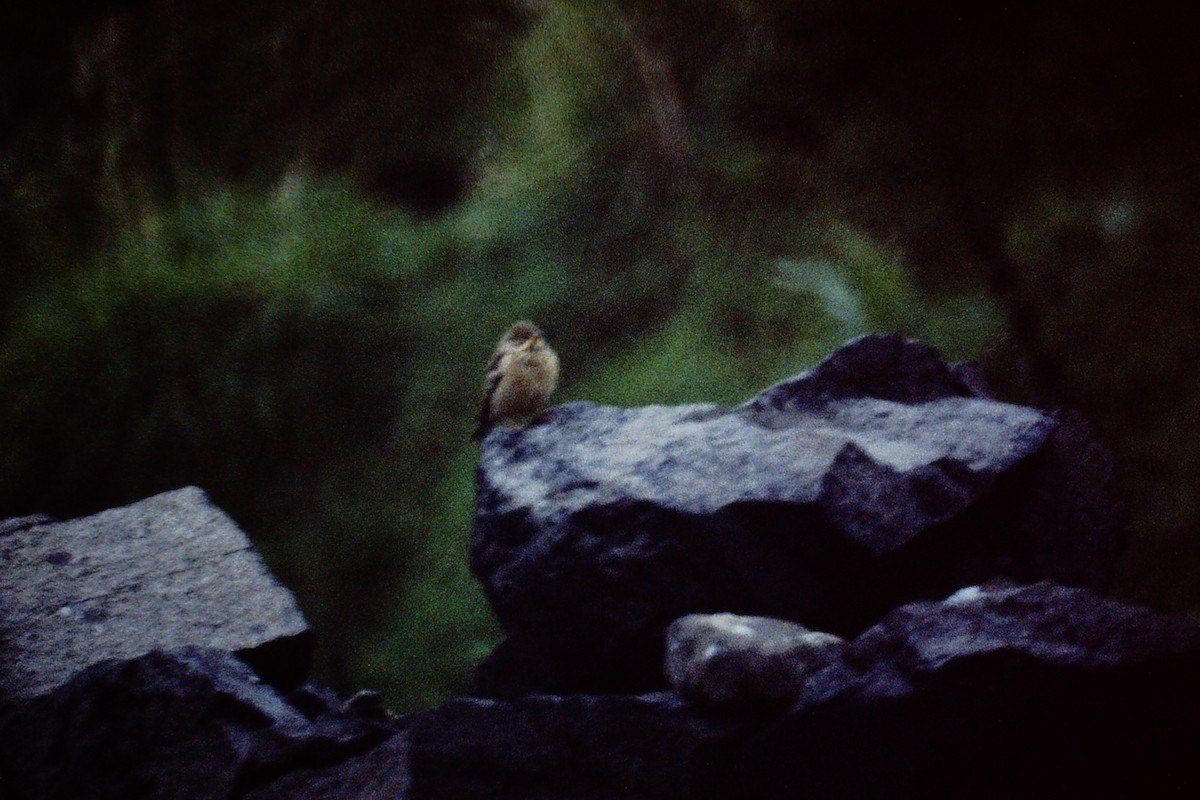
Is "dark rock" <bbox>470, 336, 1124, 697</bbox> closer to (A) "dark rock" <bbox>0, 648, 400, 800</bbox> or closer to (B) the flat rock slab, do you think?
(A) "dark rock" <bbox>0, 648, 400, 800</bbox>

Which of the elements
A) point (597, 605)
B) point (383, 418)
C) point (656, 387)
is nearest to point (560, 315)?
point (656, 387)

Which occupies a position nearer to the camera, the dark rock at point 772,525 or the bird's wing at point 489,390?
the dark rock at point 772,525

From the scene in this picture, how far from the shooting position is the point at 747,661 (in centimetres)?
233

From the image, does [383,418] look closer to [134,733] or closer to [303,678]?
[303,678]

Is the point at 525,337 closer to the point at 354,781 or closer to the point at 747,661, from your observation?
the point at 354,781

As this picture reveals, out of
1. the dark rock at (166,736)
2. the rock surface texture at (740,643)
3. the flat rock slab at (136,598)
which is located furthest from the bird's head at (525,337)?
the dark rock at (166,736)

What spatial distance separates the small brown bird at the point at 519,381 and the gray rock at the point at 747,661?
1.36 meters

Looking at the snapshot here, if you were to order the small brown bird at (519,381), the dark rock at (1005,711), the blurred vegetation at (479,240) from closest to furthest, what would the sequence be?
the dark rock at (1005,711) → the small brown bird at (519,381) → the blurred vegetation at (479,240)

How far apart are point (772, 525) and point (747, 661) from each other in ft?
1.51

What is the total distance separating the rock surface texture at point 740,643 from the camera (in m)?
2.14

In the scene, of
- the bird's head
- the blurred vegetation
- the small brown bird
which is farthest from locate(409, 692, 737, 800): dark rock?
the blurred vegetation

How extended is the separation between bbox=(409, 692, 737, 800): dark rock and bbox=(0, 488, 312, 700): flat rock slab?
102 centimetres

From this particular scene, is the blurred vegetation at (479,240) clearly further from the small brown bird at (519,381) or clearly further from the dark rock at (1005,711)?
the dark rock at (1005,711)

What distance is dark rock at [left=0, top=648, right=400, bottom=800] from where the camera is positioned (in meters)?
2.81
